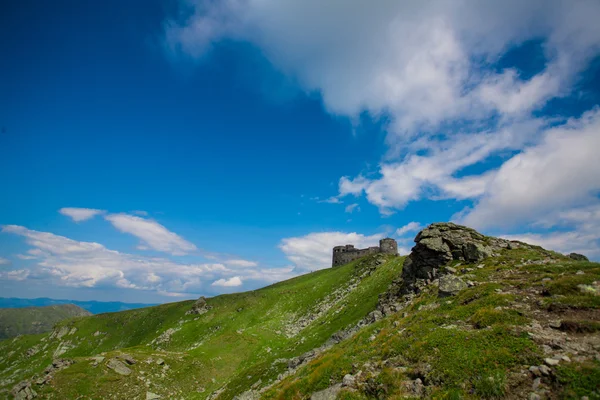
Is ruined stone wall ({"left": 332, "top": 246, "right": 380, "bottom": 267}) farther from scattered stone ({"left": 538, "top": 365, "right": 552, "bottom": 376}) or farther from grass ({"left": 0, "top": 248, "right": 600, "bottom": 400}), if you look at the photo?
scattered stone ({"left": 538, "top": 365, "right": 552, "bottom": 376})

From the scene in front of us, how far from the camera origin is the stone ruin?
99.8m

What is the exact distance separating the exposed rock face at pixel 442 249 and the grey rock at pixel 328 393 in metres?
22.4

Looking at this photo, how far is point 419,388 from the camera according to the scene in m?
13.3

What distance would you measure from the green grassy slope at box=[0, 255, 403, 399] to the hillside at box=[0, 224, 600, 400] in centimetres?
30

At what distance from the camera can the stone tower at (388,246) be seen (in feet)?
326

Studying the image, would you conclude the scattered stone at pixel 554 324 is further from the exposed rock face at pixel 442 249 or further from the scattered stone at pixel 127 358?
the scattered stone at pixel 127 358

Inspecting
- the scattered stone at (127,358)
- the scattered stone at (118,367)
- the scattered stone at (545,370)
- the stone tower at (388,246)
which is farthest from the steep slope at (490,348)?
the stone tower at (388,246)

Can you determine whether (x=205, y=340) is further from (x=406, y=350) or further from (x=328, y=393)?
(x=406, y=350)

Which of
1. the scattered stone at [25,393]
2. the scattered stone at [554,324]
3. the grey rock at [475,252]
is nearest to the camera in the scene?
the scattered stone at [554,324]

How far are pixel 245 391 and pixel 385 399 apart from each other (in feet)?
77.4

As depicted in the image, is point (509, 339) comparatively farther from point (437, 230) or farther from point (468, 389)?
point (437, 230)

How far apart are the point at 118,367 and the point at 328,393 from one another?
41616mm

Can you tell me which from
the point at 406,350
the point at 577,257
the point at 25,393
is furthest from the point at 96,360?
the point at 577,257

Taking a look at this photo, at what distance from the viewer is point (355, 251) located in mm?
114500
